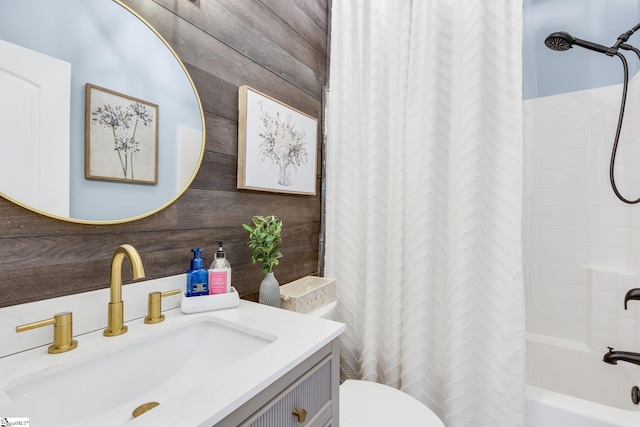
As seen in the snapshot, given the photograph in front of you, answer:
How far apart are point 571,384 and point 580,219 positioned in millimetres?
830

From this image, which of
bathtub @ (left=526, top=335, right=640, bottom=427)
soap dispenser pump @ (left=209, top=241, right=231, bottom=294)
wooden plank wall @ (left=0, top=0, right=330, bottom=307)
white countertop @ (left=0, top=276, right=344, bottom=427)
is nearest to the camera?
white countertop @ (left=0, top=276, right=344, bottom=427)

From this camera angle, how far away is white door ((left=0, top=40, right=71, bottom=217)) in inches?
24.6

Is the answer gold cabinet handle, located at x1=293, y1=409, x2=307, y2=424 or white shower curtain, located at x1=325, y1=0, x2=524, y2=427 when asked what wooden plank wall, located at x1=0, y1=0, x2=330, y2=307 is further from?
gold cabinet handle, located at x1=293, y1=409, x2=307, y2=424

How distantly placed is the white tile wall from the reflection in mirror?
1.63 m

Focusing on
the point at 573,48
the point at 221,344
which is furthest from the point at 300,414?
the point at 573,48

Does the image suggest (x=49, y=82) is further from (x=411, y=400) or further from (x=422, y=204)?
(x=411, y=400)

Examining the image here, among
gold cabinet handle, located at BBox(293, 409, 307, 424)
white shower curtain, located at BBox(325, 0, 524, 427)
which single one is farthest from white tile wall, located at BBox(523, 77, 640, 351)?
gold cabinet handle, located at BBox(293, 409, 307, 424)

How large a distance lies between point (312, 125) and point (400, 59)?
497mm

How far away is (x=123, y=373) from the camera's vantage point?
26.9 inches

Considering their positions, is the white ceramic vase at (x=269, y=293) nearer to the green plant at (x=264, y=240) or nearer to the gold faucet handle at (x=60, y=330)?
the green plant at (x=264, y=240)

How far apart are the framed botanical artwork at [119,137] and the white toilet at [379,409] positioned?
0.99m

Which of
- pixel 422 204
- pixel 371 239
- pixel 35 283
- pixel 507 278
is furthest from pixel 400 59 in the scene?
pixel 35 283

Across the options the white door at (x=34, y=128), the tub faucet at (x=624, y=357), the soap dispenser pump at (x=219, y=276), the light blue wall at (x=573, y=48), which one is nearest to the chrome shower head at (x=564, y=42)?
the light blue wall at (x=573, y=48)

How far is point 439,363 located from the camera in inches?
48.9
